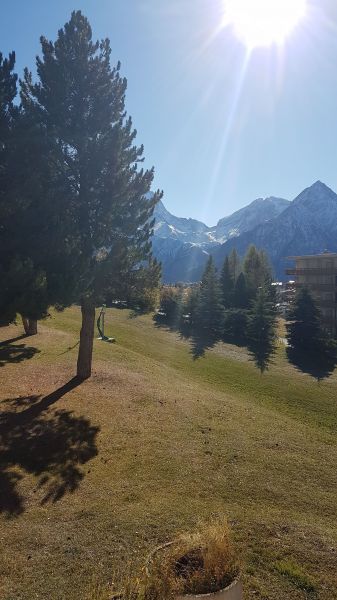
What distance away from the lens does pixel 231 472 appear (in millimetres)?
14344

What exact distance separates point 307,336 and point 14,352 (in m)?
34.1

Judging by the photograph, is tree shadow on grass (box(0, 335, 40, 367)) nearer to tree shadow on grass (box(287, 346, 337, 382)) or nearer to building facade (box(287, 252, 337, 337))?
tree shadow on grass (box(287, 346, 337, 382))

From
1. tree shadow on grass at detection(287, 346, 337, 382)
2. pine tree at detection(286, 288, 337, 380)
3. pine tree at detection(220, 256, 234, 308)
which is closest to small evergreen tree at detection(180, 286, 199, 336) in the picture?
pine tree at detection(220, 256, 234, 308)

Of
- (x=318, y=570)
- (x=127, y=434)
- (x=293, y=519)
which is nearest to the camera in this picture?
(x=318, y=570)

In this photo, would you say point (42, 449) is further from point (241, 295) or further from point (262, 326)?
point (241, 295)

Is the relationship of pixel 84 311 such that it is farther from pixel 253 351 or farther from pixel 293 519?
pixel 253 351

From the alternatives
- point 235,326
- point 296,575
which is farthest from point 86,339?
point 235,326

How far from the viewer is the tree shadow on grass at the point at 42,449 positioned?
1234cm

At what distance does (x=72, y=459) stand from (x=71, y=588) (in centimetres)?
692

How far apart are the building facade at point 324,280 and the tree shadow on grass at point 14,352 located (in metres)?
47.2

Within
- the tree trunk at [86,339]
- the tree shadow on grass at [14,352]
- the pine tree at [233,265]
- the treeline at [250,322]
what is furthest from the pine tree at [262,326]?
the tree trunk at [86,339]

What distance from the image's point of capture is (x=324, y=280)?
234 feet

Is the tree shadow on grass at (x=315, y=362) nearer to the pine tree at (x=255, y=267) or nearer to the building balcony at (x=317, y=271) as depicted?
the building balcony at (x=317, y=271)

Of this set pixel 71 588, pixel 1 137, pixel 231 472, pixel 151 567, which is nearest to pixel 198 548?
pixel 151 567
